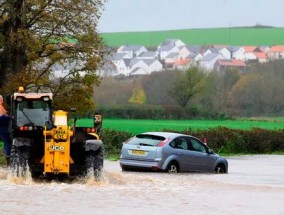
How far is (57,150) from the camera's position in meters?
23.8

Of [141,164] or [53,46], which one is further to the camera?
[53,46]

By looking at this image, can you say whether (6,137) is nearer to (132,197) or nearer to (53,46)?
(132,197)

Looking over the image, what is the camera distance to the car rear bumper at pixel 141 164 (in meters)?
33.2

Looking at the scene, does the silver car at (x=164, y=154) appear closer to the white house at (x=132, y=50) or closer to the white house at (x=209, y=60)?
the white house at (x=132, y=50)

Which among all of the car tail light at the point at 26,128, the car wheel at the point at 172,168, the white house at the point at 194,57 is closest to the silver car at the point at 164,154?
the car wheel at the point at 172,168

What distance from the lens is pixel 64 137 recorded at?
23812 mm

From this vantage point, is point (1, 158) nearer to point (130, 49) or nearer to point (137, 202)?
point (137, 202)

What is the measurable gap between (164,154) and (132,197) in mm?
12173

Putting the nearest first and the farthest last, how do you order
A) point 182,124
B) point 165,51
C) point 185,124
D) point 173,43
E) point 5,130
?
point 5,130 < point 182,124 < point 185,124 < point 173,43 < point 165,51

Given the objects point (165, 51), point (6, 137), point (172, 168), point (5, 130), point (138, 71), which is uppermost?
point (165, 51)

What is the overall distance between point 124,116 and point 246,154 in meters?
18.5

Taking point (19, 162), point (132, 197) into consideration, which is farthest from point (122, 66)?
point (132, 197)

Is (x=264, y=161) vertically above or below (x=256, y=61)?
below

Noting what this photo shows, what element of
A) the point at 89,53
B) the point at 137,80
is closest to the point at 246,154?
the point at 89,53
